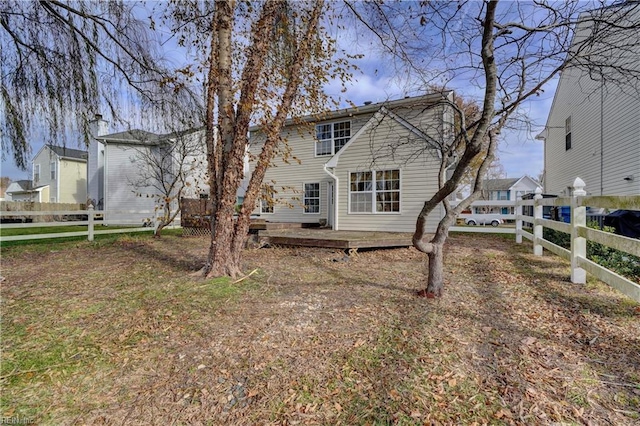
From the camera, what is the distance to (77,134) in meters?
4.71

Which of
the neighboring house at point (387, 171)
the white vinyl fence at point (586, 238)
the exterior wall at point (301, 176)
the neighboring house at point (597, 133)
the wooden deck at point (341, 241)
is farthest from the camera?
the exterior wall at point (301, 176)

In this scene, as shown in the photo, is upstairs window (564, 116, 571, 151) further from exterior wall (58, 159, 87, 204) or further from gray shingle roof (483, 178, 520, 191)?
exterior wall (58, 159, 87, 204)

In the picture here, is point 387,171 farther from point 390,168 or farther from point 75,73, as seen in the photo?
point 75,73

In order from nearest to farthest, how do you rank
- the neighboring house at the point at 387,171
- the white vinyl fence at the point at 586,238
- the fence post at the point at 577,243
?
the white vinyl fence at the point at 586,238 < the fence post at the point at 577,243 < the neighboring house at the point at 387,171

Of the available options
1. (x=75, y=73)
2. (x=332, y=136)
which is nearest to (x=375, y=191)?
(x=332, y=136)

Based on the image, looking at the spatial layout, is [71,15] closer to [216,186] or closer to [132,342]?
[216,186]

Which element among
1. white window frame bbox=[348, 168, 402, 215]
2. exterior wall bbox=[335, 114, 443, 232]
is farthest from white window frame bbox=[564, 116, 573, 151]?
white window frame bbox=[348, 168, 402, 215]

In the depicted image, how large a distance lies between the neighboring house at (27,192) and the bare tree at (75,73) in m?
29.0

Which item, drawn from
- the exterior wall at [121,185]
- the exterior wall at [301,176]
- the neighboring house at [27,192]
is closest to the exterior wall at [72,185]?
the neighboring house at [27,192]

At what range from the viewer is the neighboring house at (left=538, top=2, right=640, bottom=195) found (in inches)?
342

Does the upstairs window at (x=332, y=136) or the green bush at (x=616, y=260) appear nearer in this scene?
the green bush at (x=616, y=260)

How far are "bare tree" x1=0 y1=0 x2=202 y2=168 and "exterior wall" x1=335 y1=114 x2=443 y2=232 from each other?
243 inches

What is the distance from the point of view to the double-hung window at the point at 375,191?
416 inches

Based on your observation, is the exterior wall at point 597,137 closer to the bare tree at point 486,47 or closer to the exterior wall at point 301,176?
the bare tree at point 486,47
